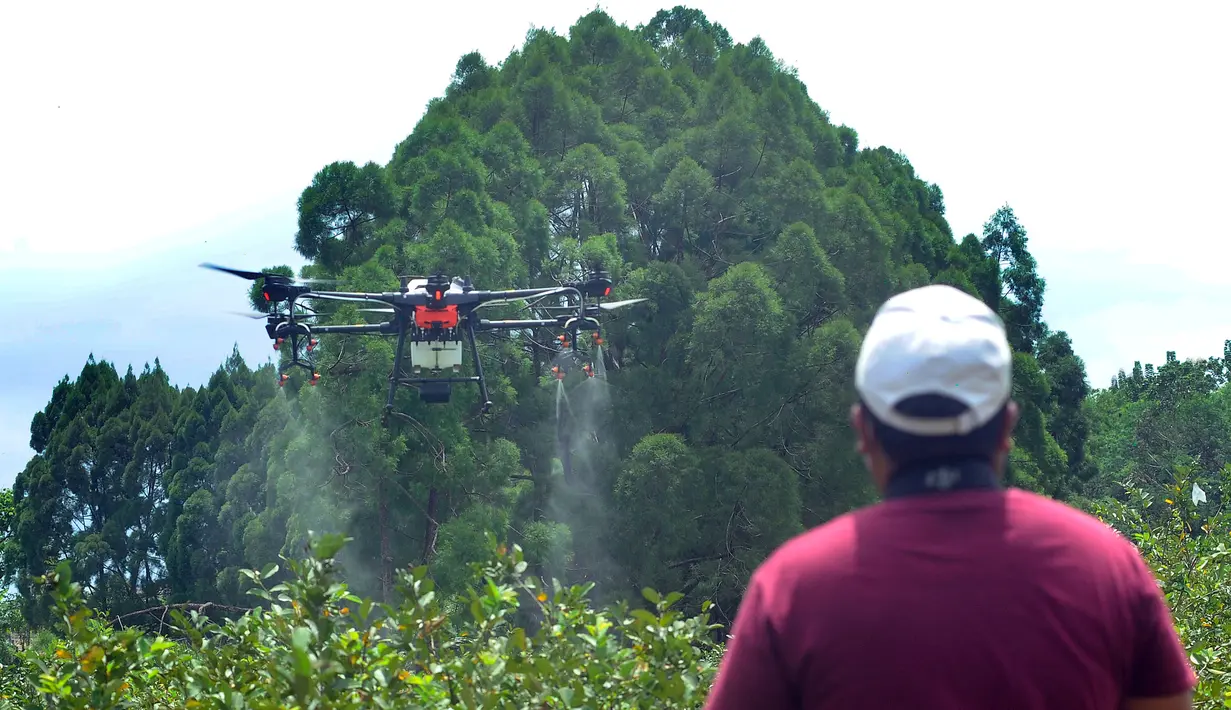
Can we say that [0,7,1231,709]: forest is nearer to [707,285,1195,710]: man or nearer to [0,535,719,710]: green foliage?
[0,535,719,710]: green foliage

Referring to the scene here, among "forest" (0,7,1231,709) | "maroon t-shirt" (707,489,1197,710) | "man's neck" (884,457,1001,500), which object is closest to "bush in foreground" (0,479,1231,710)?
"maroon t-shirt" (707,489,1197,710)

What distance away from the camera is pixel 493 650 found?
392cm

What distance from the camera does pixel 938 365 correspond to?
5.97ft

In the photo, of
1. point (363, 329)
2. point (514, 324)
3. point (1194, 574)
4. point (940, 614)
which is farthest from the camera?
point (363, 329)

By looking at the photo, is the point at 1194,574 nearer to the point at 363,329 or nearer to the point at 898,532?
the point at 898,532

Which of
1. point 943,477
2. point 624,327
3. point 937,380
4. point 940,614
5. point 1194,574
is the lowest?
point 1194,574

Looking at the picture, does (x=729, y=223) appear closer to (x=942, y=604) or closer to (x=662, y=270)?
(x=662, y=270)

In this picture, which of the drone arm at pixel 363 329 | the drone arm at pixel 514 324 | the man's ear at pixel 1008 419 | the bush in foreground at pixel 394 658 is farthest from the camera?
the drone arm at pixel 363 329

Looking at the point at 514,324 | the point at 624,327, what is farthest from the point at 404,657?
the point at 624,327

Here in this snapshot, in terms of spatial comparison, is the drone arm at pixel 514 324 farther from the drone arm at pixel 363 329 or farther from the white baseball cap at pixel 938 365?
the white baseball cap at pixel 938 365

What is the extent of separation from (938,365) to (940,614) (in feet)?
1.03

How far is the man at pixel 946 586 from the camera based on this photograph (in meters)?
1.76

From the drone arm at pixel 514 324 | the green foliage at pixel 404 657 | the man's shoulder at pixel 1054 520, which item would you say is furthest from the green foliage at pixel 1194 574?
the drone arm at pixel 514 324

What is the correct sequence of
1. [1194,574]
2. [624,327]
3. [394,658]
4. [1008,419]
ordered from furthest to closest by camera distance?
1. [624,327]
2. [1194,574]
3. [394,658]
4. [1008,419]
